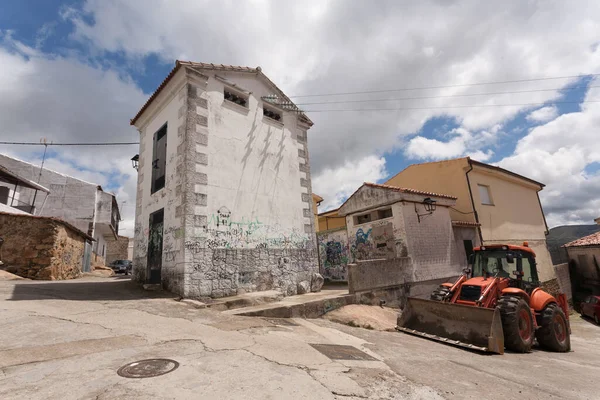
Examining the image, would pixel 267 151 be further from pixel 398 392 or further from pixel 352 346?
pixel 398 392

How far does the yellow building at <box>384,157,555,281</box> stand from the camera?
57.2ft

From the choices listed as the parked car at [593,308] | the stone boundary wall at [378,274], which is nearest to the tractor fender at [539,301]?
the stone boundary wall at [378,274]

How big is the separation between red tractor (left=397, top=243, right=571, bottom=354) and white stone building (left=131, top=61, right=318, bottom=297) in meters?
4.54

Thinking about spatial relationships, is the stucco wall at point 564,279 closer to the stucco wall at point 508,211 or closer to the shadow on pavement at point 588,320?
the stucco wall at point 508,211

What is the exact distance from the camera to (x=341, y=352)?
4.93m

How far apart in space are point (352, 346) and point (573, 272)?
24.1 meters

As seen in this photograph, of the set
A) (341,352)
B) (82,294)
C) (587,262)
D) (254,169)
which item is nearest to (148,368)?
(341,352)

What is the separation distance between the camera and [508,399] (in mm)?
3693

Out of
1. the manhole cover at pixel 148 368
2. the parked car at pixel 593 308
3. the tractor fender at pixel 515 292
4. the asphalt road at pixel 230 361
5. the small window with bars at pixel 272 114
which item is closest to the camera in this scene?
the asphalt road at pixel 230 361

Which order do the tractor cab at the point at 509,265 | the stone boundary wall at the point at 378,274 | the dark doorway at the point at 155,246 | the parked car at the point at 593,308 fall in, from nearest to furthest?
the tractor cab at the point at 509,265, the dark doorway at the point at 155,246, the stone boundary wall at the point at 378,274, the parked car at the point at 593,308

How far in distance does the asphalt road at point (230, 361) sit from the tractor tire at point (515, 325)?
0.97 feet

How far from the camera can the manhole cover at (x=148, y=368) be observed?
3146 millimetres

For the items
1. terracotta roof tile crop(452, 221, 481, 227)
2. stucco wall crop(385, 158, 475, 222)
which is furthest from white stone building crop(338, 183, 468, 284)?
stucco wall crop(385, 158, 475, 222)

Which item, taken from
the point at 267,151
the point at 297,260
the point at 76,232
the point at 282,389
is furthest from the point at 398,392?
the point at 76,232
